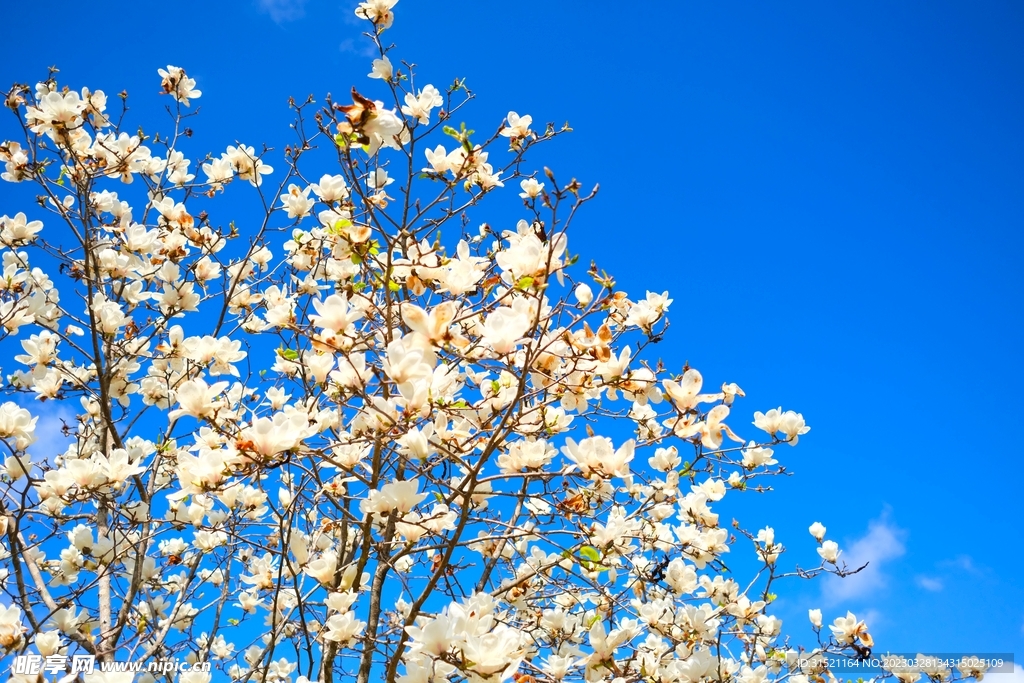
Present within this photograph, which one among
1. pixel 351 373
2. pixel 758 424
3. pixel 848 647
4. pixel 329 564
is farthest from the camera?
pixel 848 647

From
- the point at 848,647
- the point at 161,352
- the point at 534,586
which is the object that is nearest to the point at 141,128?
the point at 161,352

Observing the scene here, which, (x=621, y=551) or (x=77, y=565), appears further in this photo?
(x=77, y=565)

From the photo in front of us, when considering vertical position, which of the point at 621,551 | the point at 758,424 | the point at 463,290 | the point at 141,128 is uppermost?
the point at 141,128

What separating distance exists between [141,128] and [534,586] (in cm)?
291

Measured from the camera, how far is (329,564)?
2.21 m

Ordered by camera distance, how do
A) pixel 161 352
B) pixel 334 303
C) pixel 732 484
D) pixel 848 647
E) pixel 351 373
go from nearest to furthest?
pixel 334 303, pixel 351 373, pixel 732 484, pixel 161 352, pixel 848 647

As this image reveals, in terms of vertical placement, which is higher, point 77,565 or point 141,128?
point 141,128

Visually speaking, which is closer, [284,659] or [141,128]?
Result: [141,128]

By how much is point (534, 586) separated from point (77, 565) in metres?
2.04

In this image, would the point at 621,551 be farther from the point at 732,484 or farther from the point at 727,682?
the point at 727,682

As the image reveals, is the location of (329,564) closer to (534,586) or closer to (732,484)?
(534,586)

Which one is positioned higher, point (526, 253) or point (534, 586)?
point (526, 253)

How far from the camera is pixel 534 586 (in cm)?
293

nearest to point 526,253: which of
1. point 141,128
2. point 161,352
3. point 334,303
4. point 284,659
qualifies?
point 334,303
